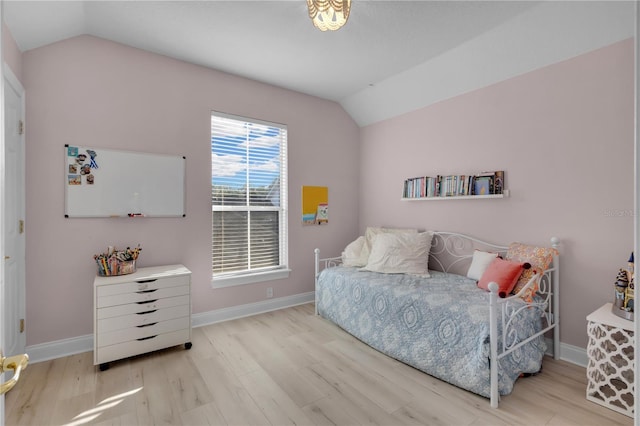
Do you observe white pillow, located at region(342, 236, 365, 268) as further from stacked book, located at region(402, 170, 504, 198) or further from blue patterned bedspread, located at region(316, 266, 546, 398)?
stacked book, located at region(402, 170, 504, 198)

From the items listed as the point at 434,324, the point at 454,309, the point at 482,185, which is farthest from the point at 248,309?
the point at 482,185

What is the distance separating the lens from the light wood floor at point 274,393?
6.18 feet

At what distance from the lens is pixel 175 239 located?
3.14m

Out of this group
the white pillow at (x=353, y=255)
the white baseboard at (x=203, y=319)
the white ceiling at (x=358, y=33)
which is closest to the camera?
the white ceiling at (x=358, y=33)

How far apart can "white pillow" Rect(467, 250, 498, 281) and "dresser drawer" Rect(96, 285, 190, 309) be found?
8.71 feet

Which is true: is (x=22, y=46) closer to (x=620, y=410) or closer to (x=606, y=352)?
(x=606, y=352)

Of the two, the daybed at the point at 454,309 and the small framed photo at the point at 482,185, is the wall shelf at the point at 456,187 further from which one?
the daybed at the point at 454,309

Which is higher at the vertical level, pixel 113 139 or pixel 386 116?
pixel 386 116

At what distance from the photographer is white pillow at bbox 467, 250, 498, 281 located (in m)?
2.91

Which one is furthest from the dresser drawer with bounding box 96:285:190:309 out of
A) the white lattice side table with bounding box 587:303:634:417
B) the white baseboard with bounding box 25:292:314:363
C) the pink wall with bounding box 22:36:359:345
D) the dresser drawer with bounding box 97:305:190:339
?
the white lattice side table with bounding box 587:303:634:417

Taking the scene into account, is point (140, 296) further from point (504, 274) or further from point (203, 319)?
point (504, 274)

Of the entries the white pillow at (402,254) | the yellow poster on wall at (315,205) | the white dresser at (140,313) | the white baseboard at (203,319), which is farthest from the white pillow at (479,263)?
the white dresser at (140,313)

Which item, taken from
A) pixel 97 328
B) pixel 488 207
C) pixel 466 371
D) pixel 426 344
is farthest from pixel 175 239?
pixel 488 207

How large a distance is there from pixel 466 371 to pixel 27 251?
3.45 meters
